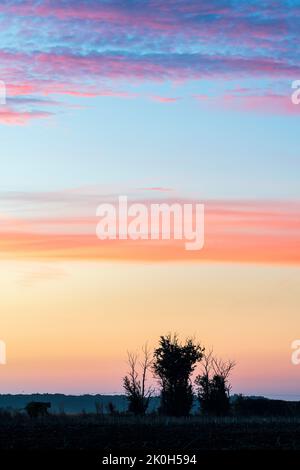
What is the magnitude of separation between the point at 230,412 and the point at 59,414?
15286mm

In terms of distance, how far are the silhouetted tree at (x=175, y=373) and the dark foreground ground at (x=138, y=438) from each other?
393 inches

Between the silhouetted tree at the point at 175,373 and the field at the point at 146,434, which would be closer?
A: the field at the point at 146,434

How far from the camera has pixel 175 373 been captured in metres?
89.4

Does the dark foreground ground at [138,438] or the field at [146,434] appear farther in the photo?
the field at [146,434]

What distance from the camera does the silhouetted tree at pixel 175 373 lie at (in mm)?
87875

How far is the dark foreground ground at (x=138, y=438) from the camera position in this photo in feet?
159

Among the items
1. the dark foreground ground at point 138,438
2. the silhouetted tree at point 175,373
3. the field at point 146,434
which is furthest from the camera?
the silhouetted tree at point 175,373

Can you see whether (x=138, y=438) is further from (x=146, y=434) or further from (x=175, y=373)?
(x=175, y=373)

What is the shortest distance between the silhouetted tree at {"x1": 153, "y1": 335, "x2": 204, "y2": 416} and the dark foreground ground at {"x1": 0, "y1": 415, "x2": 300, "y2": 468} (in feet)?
32.7

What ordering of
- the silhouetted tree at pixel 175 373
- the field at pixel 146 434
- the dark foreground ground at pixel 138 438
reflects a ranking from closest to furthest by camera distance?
the dark foreground ground at pixel 138 438 → the field at pixel 146 434 → the silhouetted tree at pixel 175 373

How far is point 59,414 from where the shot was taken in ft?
267

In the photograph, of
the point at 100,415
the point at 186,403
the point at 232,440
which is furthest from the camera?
the point at 186,403

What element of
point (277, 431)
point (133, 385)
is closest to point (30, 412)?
point (133, 385)
